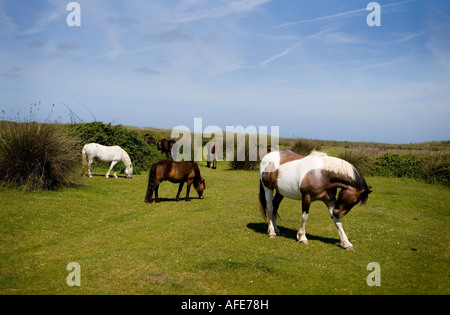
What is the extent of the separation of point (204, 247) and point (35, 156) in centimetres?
925

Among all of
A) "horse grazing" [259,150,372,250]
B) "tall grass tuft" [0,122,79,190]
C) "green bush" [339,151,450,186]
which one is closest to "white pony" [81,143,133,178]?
"tall grass tuft" [0,122,79,190]

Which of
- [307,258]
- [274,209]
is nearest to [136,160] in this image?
[274,209]

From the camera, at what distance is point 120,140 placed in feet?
80.6

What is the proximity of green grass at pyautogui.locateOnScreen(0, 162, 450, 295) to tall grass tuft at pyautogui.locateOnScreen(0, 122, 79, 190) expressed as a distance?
2.12 feet

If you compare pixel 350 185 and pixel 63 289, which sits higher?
pixel 350 185

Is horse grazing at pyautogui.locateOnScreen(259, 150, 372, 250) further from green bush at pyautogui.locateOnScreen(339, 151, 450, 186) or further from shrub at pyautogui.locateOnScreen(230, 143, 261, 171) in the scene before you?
shrub at pyautogui.locateOnScreen(230, 143, 261, 171)

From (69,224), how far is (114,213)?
210 centimetres

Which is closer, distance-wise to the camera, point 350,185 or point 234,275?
point 234,275

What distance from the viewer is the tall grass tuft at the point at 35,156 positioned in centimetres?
1339

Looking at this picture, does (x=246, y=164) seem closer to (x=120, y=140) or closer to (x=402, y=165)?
(x=120, y=140)

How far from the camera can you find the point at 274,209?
9.96 meters

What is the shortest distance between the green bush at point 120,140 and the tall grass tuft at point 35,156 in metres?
8.44
